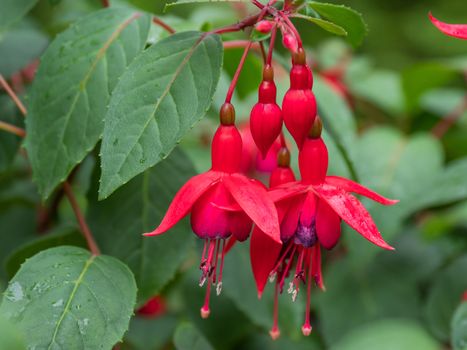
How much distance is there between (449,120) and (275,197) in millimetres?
886

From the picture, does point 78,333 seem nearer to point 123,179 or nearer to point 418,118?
point 123,179

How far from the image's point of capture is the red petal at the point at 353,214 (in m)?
0.70

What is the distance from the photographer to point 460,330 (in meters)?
0.85

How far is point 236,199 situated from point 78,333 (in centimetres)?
19

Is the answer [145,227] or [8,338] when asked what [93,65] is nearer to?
[145,227]

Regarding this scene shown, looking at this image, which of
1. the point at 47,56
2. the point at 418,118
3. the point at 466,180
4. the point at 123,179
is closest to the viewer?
the point at 123,179

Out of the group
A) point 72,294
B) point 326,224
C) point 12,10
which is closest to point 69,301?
point 72,294

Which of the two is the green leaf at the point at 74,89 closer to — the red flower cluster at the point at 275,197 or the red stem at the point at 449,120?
the red flower cluster at the point at 275,197

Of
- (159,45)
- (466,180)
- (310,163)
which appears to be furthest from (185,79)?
(466,180)

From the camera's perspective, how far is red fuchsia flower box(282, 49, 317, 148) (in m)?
0.72

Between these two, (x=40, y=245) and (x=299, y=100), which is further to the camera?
(x=40, y=245)

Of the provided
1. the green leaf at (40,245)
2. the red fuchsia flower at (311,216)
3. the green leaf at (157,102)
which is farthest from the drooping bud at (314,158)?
the green leaf at (40,245)

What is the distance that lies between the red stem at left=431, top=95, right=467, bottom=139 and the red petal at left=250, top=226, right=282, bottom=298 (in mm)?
858

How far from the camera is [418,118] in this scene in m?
1.59
